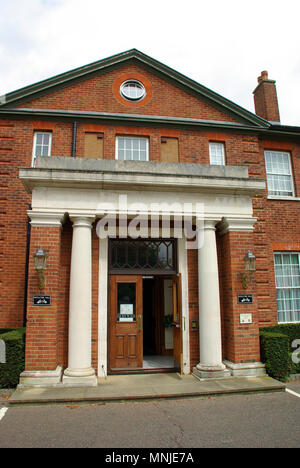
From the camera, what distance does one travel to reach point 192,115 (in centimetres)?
1183

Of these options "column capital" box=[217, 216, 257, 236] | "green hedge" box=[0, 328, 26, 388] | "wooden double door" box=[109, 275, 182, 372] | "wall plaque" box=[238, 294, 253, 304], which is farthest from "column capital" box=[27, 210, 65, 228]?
"wall plaque" box=[238, 294, 253, 304]

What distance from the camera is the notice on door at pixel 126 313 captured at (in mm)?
8480

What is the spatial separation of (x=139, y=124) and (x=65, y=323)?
22.5 ft

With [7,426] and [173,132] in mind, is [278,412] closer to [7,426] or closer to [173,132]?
[7,426]

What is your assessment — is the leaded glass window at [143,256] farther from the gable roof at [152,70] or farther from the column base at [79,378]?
the gable roof at [152,70]

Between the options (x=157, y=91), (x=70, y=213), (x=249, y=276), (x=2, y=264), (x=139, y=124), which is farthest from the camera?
(x=157, y=91)

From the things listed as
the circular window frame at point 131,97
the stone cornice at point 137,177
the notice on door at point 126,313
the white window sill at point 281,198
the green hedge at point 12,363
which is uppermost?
the circular window frame at point 131,97

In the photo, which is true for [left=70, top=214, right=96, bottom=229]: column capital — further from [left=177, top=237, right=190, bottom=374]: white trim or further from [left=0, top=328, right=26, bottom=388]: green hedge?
[left=0, top=328, right=26, bottom=388]: green hedge

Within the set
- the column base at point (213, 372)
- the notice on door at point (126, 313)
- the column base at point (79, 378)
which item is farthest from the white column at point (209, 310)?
the column base at point (79, 378)

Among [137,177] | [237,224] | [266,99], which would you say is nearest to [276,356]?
[237,224]

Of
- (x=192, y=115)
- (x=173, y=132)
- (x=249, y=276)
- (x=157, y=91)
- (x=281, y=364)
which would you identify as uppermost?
(x=157, y=91)

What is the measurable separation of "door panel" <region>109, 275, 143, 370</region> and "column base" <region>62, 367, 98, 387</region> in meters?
1.06

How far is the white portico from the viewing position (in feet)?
24.7

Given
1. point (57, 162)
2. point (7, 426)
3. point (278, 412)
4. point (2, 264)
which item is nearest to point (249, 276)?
point (278, 412)
